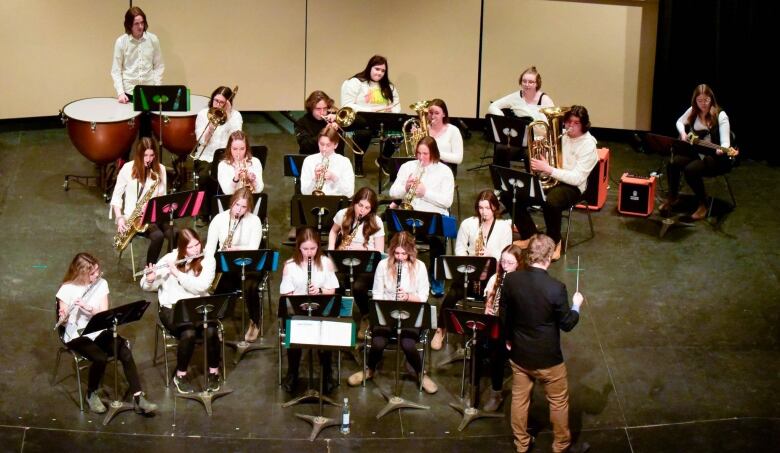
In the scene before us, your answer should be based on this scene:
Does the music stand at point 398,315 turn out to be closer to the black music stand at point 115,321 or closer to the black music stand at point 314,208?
the black music stand at point 314,208

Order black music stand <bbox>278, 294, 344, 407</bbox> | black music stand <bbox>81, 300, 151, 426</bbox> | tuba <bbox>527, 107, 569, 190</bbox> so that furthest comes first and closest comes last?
tuba <bbox>527, 107, 569, 190</bbox> → black music stand <bbox>278, 294, 344, 407</bbox> → black music stand <bbox>81, 300, 151, 426</bbox>

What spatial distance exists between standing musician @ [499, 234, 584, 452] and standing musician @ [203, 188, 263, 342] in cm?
223

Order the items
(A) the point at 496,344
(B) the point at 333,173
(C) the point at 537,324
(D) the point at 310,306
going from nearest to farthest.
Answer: (C) the point at 537,324
(D) the point at 310,306
(A) the point at 496,344
(B) the point at 333,173

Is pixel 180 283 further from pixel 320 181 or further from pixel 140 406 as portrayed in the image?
pixel 320 181

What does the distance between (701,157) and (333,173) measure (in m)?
3.39

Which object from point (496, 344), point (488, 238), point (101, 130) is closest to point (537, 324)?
point (496, 344)

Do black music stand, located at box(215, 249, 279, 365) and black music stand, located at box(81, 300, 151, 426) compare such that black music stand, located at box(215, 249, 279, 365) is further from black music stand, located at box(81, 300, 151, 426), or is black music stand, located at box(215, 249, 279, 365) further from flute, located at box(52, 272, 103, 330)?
flute, located at box(52, 272, 103, 330)

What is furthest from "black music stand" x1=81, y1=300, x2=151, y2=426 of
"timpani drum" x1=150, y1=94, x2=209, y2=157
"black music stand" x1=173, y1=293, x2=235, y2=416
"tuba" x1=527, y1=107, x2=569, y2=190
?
"tuba" x1=527, y1=107, x2=569, y2=190

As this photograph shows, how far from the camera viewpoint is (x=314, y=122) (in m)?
11.0

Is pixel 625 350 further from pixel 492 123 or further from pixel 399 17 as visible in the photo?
pixel 399 17

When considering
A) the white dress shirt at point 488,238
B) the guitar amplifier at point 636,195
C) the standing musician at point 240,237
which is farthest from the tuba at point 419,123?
the standing musician at point 240,237

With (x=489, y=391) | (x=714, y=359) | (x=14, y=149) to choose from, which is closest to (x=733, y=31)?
(x=714, y=359)

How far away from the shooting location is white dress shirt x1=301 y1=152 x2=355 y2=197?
10.0m

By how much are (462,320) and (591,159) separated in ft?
8.80
